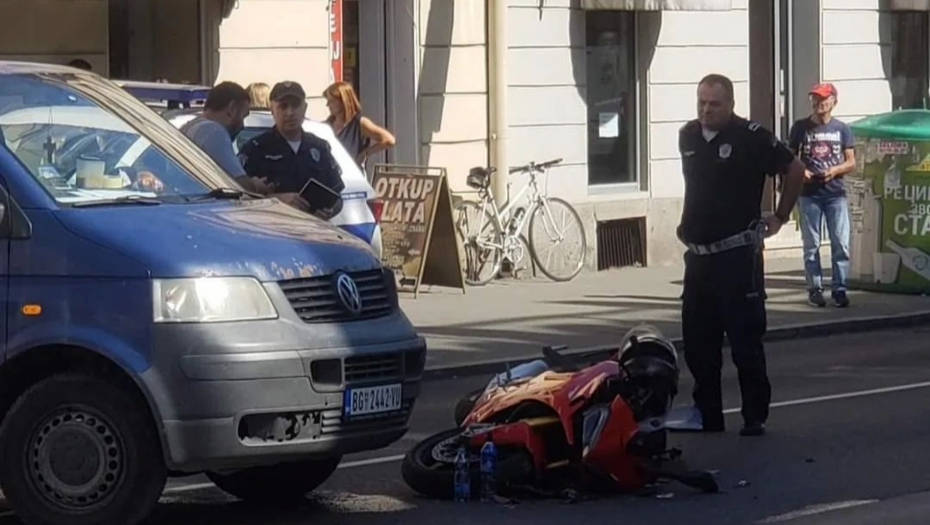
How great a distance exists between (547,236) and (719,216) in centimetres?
873

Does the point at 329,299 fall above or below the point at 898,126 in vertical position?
below

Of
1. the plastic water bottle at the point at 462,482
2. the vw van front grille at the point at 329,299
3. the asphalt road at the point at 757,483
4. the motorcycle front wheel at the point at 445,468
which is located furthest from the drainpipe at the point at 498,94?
the vw van front grille at the point at 329,299

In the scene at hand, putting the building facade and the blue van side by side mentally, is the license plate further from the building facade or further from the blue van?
the building facade

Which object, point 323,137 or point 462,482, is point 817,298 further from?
point 462,482

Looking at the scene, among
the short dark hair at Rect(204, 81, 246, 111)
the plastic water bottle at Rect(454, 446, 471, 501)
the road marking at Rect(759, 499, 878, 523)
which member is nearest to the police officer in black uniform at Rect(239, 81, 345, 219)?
the short dark hair at Rect(204, 81, 246, 111)

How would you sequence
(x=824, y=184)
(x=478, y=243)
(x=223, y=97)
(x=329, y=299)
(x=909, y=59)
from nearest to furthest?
(x=329, y=299) → (x=223, y=97) → (x=824, y=184) → (x=478, y=243) → (x=909, y=59)

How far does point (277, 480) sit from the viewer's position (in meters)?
9.13

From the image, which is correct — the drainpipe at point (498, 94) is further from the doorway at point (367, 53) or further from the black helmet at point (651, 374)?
the black helmet at point (651, 374)

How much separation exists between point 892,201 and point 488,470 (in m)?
9.94

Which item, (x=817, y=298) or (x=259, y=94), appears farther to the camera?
(x=817, y=298)

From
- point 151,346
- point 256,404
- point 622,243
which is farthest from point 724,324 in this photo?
point 622,243

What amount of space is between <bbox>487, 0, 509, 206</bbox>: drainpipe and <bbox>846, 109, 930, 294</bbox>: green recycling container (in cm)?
325

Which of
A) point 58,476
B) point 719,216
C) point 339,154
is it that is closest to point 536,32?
point 339,154

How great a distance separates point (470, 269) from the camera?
19016 millimetres
